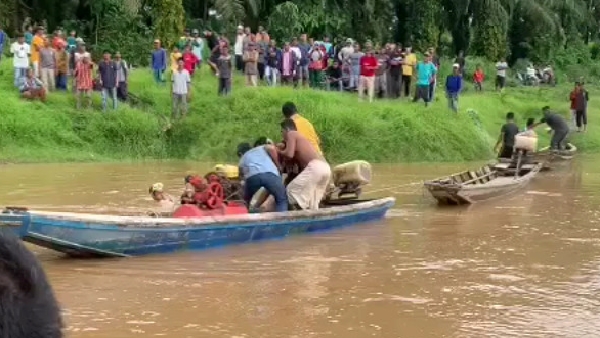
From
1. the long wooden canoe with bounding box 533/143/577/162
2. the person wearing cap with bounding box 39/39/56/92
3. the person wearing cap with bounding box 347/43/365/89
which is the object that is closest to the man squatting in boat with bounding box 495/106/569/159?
the long wooden canoe with bounding box 533/143/577/162

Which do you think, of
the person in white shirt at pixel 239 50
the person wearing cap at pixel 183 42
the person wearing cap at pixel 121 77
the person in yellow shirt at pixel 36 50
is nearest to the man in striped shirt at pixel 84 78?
the person wearing cap at pixel 121 77

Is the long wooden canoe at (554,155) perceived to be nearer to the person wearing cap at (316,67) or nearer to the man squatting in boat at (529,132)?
the man squatting in boat at (529,132)

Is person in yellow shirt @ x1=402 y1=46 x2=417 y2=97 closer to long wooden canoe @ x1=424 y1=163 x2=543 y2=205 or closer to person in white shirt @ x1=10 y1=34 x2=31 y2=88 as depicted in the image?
long wooden canoe @ x1=424 y1=163 x2=543 y2=205

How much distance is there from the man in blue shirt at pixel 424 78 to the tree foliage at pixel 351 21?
618cm

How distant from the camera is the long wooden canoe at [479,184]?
14948 mm

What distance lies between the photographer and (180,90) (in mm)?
21797

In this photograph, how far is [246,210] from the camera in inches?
447

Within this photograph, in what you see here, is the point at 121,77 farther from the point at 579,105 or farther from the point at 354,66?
the point at 579,105

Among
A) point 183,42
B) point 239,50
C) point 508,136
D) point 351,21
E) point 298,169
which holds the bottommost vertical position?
point 298,169

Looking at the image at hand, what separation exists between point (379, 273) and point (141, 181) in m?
8.49

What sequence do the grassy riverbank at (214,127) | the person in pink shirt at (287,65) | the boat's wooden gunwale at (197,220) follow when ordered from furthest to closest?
the person in pink shirt at (287,65)
the grassy riverbank at (214,127)
the boat's wooden gunwale at (197,220)

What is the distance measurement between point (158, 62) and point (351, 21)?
10620mm

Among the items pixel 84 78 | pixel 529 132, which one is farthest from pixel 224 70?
pixel 529 132

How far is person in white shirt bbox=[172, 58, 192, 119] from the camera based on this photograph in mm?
21547
